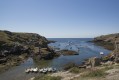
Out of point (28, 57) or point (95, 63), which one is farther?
point (28, 57)

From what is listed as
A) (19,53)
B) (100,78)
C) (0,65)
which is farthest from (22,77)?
(19,53)

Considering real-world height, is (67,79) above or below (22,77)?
above

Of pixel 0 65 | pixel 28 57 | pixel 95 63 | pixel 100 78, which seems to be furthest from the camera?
pixel 28 57

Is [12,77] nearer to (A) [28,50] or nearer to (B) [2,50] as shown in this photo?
(B) [2,50]

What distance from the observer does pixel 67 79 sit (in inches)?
1294

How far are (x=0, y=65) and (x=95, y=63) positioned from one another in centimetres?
3268

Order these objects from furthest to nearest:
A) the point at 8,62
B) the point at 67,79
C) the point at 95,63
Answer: the point at 8,62 < the point at 95,63 < the point at 67,79

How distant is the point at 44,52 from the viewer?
279 feet

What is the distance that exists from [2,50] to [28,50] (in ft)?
45.8

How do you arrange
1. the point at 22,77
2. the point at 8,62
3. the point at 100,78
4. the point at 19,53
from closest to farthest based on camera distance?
the point at 100,78, the point at 22,77, the point at 8,62, the point at 19,53

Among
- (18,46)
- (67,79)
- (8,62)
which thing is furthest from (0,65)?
(67,79)

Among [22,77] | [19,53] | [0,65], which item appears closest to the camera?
[22,77]

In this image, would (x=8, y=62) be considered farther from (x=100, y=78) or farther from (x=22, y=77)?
(x=100, y=78)

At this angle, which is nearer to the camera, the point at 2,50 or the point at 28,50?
the point at 2,50
